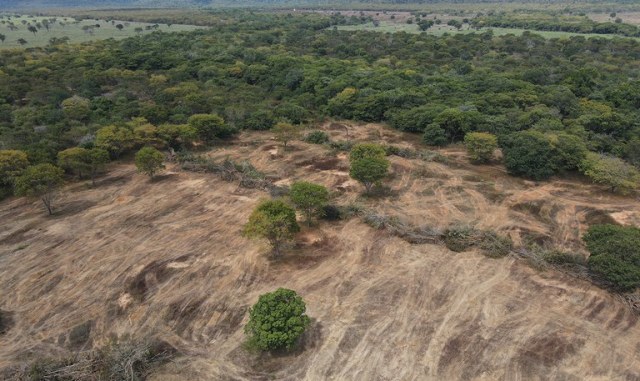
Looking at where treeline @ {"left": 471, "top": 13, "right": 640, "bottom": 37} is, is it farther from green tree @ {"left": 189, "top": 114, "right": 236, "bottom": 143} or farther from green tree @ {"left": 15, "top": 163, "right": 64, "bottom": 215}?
green tree @ {"left": 15, "top": 163, "right": 64, "bottom": 215}

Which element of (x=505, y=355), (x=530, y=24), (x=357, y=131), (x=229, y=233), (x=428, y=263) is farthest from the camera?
(x=530, y=24)

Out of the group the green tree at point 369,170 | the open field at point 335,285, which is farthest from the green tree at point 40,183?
the green tree at point 369,170

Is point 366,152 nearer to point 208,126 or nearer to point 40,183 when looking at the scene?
point 208,126

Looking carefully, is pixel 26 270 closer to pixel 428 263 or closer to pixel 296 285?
pixel 296 285

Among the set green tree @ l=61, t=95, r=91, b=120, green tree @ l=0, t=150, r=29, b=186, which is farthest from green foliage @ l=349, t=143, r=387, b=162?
green tree @ l=61, t=95, r=91, b=120

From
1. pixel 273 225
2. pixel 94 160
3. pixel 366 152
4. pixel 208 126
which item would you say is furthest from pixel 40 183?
pixel 366 152

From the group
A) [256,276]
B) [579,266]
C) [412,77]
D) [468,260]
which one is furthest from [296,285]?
[412,77]

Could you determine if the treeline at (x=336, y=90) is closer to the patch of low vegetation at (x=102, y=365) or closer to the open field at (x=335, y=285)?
the open field at (x=335, y=285)
